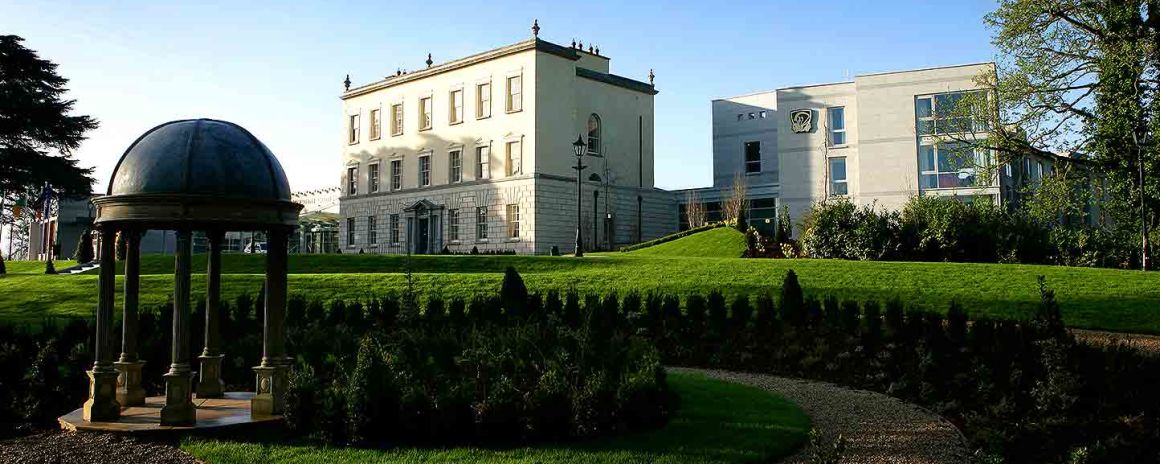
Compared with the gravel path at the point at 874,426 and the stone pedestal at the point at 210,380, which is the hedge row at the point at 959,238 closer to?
the gravel path at the point at 874,426

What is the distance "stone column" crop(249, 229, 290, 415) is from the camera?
7660 millimetres

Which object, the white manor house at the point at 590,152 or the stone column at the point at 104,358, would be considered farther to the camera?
the white manor house at the point at 590,152

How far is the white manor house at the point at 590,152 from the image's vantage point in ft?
149

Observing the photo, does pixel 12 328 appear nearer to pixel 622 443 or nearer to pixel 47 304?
pixel 622 443

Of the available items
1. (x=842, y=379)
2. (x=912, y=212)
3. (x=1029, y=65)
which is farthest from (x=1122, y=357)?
(x=912, y=212)

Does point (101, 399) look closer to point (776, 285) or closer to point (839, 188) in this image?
point (776, 285)

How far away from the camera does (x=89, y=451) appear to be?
6797mm

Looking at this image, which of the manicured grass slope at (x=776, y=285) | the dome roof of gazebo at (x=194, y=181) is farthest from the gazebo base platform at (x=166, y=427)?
the manicured grass slope at (x=776, y=285)

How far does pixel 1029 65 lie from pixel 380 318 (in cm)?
2267

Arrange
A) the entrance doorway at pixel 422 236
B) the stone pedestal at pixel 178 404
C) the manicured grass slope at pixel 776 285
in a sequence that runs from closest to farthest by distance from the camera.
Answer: the stone pedestal at pixel 178 404 → the manicured grass slope at pixel 776 285 → the entrance doorway at pixel 422 236

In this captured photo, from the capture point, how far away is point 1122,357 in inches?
367

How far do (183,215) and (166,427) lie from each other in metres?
1.83

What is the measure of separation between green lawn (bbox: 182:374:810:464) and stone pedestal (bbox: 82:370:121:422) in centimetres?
113

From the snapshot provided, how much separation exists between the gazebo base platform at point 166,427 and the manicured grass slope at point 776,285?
410 inches
